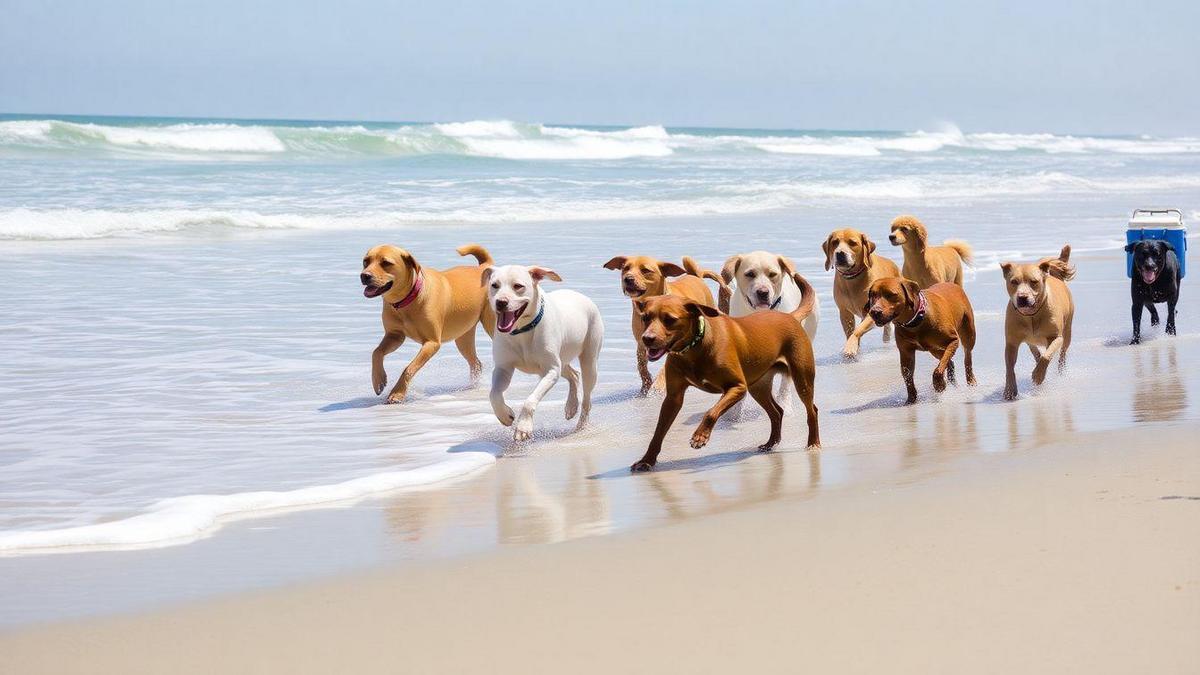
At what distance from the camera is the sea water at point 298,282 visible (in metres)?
6.36

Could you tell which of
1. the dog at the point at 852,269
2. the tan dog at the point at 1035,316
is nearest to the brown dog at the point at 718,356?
the tan dog at the point at 1035,316

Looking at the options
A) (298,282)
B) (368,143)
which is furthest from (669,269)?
(368,143)

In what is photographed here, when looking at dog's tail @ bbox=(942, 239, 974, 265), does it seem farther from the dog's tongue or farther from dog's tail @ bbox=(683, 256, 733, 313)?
the dog's tongue

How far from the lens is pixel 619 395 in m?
8.72

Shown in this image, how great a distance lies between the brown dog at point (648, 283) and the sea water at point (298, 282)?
1.17 ft

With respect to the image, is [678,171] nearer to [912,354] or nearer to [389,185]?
[389,185]

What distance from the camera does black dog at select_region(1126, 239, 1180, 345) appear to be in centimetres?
1024

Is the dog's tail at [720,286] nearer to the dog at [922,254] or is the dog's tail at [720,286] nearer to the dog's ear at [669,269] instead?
the dog's ear at [669,269]

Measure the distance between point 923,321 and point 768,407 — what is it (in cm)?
187

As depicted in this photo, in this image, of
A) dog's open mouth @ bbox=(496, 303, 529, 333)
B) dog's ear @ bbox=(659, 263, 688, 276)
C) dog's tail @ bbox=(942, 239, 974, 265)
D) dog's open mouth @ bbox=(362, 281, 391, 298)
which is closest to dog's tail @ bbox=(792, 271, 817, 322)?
dog's ear @ bbox=(659, 263, 688, 276)

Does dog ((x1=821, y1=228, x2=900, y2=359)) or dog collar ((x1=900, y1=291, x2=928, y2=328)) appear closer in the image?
dog collar ((x1=900, y1=291, x2=928, y2=328))

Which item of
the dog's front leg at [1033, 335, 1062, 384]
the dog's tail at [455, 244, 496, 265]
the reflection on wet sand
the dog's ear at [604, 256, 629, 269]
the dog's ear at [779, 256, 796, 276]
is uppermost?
the dog's tail at [455, 244, 496, 265]

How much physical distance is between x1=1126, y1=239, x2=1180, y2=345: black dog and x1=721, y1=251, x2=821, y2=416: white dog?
10.0ft

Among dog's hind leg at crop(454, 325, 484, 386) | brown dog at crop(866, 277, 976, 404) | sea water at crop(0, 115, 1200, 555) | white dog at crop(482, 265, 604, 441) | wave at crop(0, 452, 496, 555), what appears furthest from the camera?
dog's hind leg at crop(454, 325, 484, 386)
